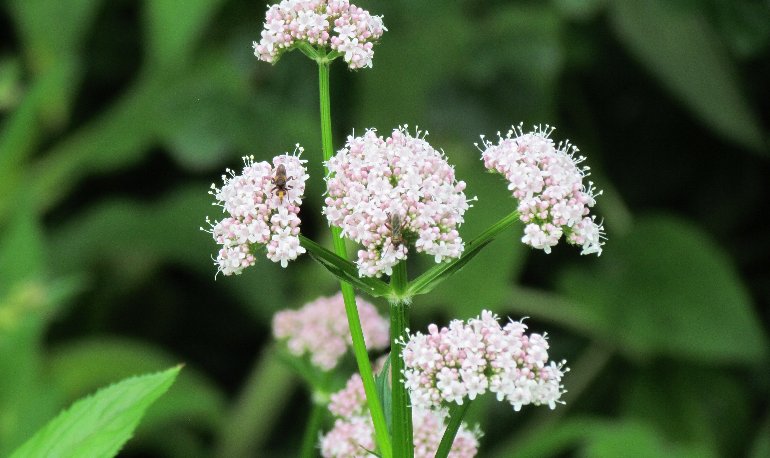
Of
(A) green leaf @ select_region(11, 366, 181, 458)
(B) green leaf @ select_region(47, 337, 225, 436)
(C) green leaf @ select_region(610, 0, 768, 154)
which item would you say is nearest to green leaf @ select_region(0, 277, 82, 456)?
(B) green leaf @ select_region(47, 337, 225, 436)

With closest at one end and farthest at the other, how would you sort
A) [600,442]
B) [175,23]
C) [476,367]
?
[476,367], [600,442], [175,23]

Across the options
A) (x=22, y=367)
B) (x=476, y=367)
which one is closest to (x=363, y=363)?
(x=476, y=367)

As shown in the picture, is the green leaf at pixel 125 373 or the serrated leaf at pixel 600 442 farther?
the green leaf at pixel 125 373

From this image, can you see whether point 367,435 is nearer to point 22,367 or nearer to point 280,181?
point 280,181

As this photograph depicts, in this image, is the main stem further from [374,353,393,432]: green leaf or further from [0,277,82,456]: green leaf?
[0,277,82,456]: green leaf

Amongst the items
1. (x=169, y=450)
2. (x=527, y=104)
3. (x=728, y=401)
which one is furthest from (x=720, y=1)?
(x=169, y=450)

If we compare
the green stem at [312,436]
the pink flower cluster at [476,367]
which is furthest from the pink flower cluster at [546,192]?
the green stem at [312,436]

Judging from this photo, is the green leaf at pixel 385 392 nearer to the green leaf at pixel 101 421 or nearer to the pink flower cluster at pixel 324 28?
the green leaf at pixel 101 421
